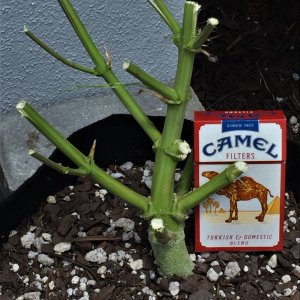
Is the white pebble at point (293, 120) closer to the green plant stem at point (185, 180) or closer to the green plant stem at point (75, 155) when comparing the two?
the green plant stem at point (185, 180)

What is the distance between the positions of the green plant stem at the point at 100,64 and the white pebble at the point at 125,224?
28 cm

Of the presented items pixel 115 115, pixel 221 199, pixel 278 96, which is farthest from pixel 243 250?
pixel 278 96

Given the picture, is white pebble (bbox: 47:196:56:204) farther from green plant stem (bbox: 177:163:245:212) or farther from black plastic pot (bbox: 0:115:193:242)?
green plant stem (bbox: 177:163:245:212)

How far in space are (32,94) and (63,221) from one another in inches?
11.4

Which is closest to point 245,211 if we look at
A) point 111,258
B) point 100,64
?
point 111,258

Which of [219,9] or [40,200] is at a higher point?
[219,9]

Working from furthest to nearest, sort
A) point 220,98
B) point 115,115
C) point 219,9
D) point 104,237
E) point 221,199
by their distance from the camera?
point 219,9 → point 220,98 → point 115,115 → point 104,237 → point 221,199

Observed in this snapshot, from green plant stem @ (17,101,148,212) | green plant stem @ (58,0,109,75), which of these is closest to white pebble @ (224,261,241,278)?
green plant stem @ (17,101,148,212)

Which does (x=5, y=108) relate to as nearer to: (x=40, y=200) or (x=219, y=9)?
(x=40, y=200)

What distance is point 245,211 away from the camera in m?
1.22

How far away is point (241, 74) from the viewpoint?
66.6 inches

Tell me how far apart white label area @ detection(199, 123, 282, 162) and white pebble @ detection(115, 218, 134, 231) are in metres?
0.25

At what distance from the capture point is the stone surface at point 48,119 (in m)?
1.36

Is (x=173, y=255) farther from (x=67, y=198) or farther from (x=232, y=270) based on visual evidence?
(x=67, y=198)
